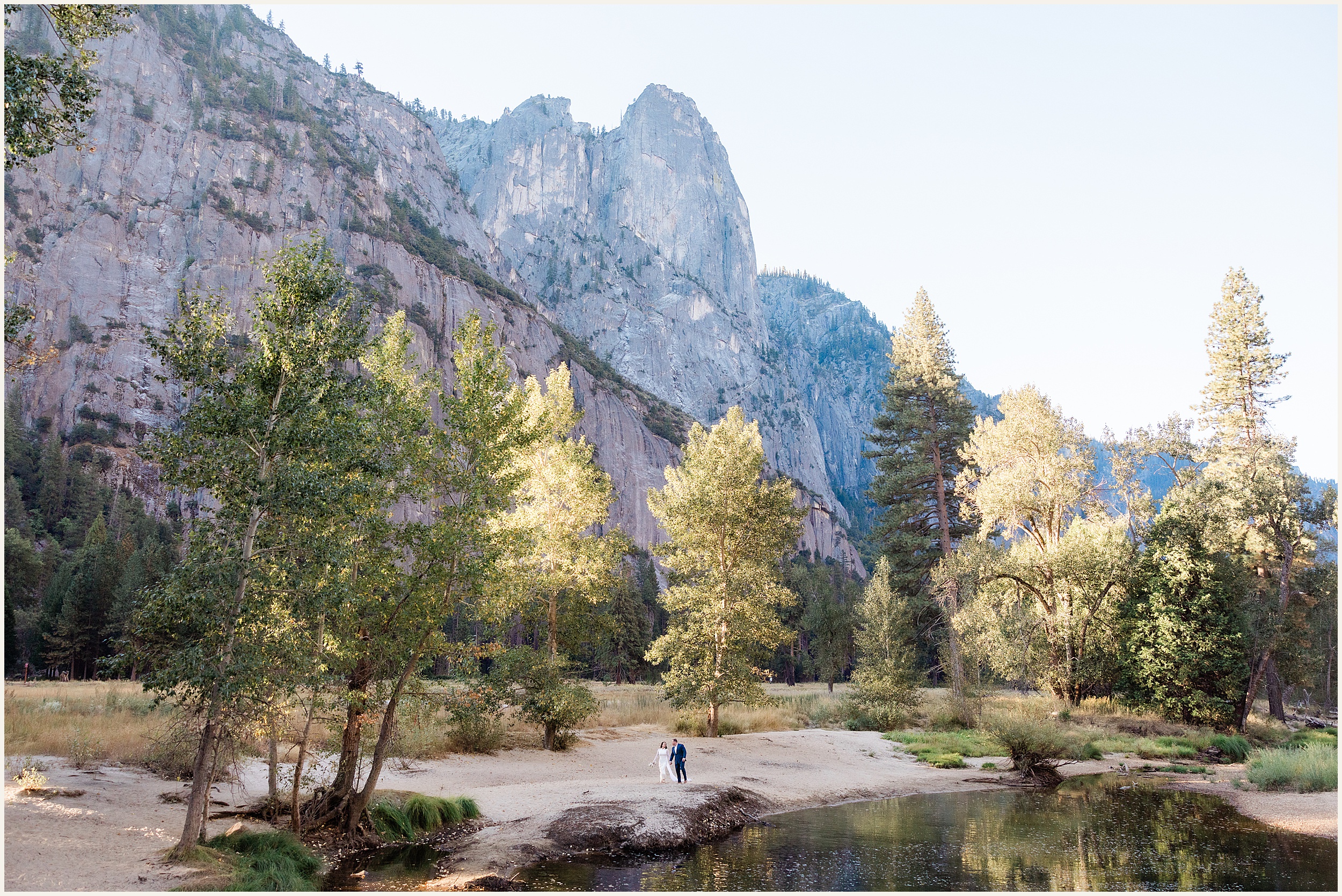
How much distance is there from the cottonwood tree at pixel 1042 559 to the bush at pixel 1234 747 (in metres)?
5.57

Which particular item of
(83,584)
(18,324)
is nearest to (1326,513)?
(18,324)

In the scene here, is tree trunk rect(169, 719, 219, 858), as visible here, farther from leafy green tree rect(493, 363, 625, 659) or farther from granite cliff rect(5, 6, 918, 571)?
granite cliff rect(5, 6, 918, 571)

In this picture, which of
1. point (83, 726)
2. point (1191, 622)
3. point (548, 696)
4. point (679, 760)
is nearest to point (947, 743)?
point (1191, 622)

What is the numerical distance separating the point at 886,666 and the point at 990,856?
70.9ft

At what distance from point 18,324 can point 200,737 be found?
7167 mm

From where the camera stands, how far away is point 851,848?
15.5m

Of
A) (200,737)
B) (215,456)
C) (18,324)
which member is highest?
(18,324)

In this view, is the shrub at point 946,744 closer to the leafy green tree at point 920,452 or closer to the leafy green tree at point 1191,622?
the leafy green tree at point 1191,622

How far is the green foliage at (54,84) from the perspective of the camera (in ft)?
36.1

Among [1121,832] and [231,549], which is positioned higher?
[231,549]

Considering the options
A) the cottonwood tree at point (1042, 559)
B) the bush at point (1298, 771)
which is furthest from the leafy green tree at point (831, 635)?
the bush at point (1298, 771)

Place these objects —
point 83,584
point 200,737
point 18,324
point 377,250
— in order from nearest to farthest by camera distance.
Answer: point 18,324 < point 200,737 < point 83,584 < point 377,250

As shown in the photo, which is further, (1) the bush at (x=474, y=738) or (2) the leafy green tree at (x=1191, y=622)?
(2) the leafy green tree at (x=1191, y=622)

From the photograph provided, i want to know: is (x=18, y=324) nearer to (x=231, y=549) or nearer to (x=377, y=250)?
(x=231, y=549)
